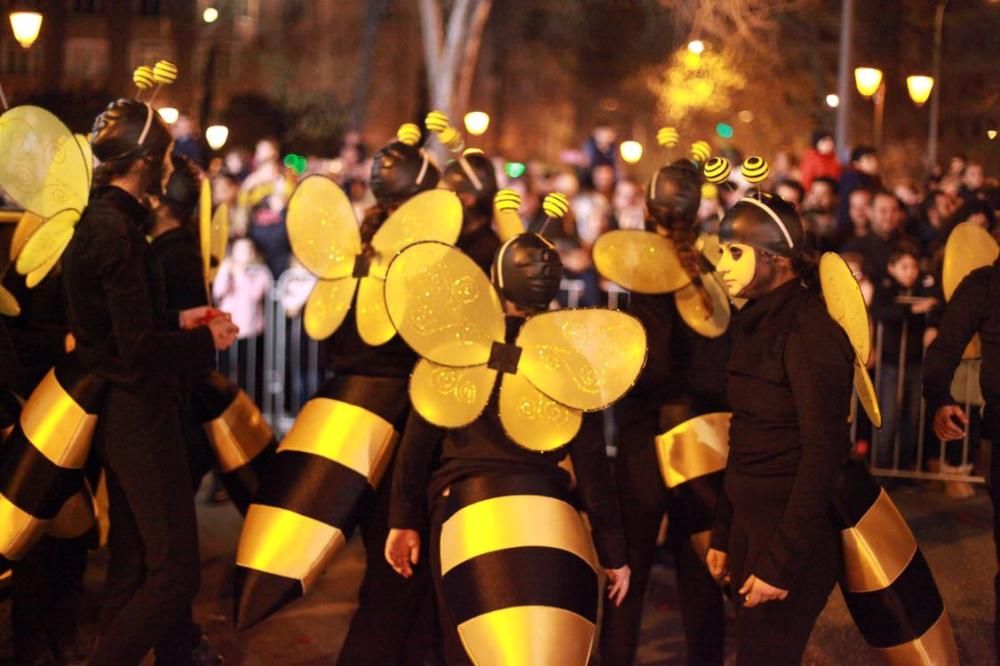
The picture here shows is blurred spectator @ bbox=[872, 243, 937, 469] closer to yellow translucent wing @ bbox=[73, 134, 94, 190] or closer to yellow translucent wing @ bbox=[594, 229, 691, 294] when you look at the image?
yellow translucent wing @ bbox=[594, 229, 691, 294]

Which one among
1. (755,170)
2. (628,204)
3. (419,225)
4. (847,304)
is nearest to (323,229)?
(419,225)

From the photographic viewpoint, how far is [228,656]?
5609 millimetres

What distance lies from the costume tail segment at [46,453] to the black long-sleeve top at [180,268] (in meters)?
0.77

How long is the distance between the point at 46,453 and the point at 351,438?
106 cm

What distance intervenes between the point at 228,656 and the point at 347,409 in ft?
4.20

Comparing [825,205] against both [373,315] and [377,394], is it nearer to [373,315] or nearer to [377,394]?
[373,315]

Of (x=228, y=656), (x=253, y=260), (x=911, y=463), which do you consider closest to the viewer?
(x=228, y=656)

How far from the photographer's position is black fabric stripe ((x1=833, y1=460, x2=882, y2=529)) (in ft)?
13.6

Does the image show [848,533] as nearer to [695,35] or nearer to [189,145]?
[189,145]

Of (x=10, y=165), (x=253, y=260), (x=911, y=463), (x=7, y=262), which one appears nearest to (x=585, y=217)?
(x=253, y=260)

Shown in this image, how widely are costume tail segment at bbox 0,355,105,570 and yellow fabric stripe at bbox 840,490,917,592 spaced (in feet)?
8.13

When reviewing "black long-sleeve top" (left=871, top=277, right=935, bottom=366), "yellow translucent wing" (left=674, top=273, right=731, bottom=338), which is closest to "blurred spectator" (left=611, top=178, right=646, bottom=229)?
"black long-sleeve top" (left=871, top=277, right=935, bottom=366)

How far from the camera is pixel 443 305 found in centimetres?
430

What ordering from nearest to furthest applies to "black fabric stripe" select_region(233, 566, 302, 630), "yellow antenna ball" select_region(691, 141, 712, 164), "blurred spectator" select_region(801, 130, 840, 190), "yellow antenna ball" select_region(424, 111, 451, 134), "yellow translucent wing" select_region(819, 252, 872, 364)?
"yellow translucent wing" select_region(819, 252, 872, 364)
"black fabric stripe" select_region(233, 566, 302, 630)
"yellow antenna ball" select_region(691, 141, 712, 164)
"yellow antenna ball" select_region(424, 111, 451, 134)
"blurred spectator" select_region(801, 130, 840, 190)
